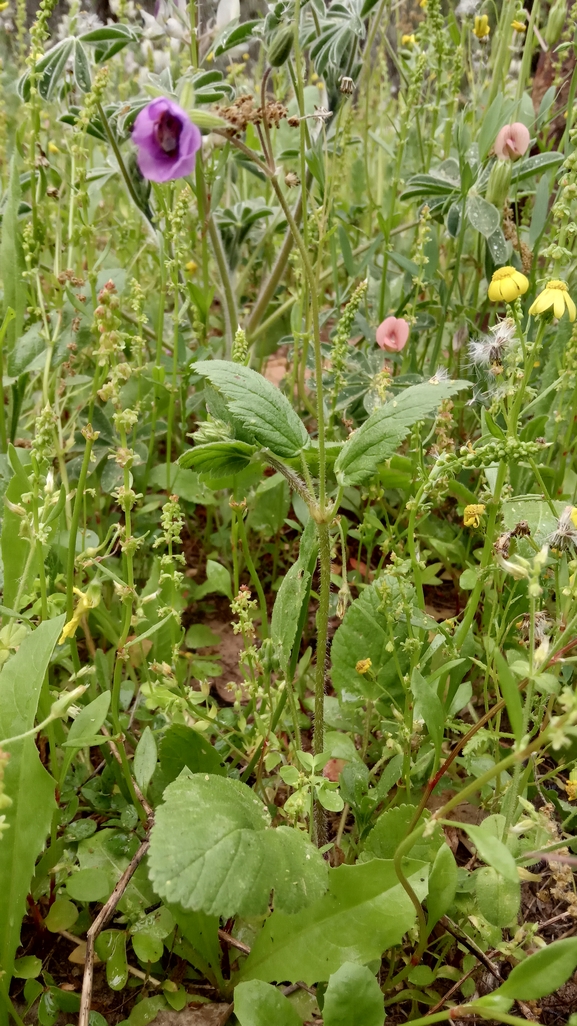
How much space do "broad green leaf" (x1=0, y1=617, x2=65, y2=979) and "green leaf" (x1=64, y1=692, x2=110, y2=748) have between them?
0.07 meters

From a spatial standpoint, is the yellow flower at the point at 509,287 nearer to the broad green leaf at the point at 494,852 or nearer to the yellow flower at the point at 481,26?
the broad green leaf at the point at 494,852

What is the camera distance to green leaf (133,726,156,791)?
856 mm

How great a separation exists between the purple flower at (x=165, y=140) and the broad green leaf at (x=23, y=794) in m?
0.50

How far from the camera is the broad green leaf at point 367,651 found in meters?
0.97

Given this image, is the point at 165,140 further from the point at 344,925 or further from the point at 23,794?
the point at 344,925

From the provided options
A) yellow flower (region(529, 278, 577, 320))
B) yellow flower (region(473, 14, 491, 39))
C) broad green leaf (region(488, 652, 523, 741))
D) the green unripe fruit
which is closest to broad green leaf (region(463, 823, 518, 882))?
broad green leaf (region(488, 652, 523, 741))

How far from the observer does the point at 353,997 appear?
0.67m

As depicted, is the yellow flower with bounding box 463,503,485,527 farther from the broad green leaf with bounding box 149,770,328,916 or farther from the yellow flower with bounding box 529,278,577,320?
the broad green leaf with bounding box 149,770,328,916

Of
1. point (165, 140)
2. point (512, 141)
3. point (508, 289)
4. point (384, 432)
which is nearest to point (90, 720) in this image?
point (384, 432)

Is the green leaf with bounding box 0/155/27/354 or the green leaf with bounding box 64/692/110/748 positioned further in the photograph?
the green leaf with bounding box 0/155/27/354

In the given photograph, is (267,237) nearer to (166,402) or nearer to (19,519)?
(166,402)

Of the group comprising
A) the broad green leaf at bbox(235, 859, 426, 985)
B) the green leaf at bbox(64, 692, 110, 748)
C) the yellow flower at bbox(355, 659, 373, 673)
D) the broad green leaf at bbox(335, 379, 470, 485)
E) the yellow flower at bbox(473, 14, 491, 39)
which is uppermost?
the yellow flower at bbox(473, 14, 491, 39)

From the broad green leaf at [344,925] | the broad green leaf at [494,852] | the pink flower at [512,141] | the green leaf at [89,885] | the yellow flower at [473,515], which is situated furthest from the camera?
the pink flower at [512,141]

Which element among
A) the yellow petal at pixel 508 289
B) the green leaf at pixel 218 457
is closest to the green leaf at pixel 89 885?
the green leaf at pixel 218 457
